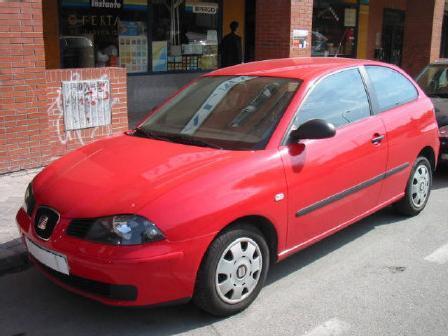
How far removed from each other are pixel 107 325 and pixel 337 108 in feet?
7.97

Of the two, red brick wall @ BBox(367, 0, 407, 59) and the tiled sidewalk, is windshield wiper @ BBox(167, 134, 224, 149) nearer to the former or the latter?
the tiled sidewalk

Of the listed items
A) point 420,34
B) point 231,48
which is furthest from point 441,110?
point 420,34

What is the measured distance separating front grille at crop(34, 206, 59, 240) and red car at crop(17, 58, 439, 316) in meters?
0.01

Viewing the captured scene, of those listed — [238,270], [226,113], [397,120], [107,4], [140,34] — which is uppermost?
[107,4]

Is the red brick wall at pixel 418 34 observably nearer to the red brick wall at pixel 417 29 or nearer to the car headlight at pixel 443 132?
the red brick wall at pixel 417 29

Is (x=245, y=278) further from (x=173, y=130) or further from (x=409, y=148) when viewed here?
(x=409, y=148)

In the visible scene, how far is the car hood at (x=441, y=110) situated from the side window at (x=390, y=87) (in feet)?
6.05

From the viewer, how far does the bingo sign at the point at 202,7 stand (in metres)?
11.4

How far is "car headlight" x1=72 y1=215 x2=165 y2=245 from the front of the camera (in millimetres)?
3229

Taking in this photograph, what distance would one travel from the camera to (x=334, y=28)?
15.0 m

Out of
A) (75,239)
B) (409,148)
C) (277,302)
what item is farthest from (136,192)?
(409,148)

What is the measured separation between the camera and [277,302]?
3889 millimetres

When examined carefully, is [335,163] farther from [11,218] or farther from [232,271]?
[11,218]

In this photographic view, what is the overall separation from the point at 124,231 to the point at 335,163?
5.93 feet
